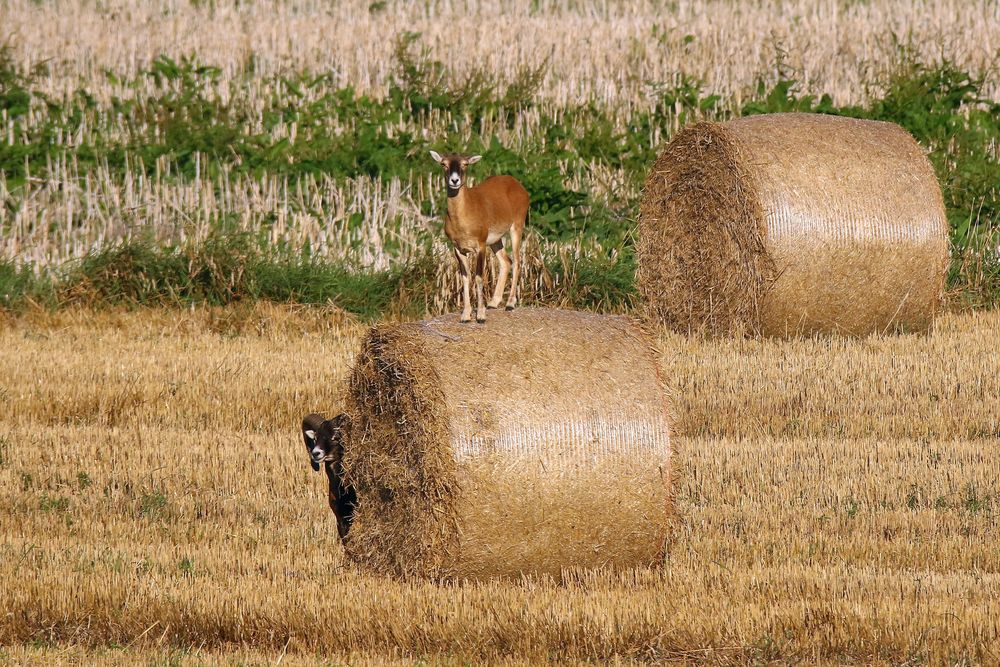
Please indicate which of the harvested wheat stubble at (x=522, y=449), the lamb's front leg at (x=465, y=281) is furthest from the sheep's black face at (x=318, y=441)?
the lamb's front leg at (x=465, y=281)

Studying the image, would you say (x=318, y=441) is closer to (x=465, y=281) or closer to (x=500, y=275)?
(x=465, y=281)

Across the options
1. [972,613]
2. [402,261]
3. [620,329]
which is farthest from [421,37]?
[972,613]

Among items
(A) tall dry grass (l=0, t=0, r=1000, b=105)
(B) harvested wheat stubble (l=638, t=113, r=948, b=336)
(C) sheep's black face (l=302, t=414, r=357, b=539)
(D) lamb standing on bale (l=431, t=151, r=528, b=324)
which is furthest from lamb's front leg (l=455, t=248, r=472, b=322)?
(A) tall dry grass (l=0, t=0, r=1000, b=105)

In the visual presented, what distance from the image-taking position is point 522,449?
8320 mm

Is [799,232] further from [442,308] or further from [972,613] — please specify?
[972,613]

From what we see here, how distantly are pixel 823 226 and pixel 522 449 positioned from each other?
Result: 6503 mm

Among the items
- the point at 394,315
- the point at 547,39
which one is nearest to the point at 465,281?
the point at 394,315

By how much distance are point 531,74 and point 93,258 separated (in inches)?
331

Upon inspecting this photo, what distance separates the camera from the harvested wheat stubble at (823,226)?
1412 centimetres

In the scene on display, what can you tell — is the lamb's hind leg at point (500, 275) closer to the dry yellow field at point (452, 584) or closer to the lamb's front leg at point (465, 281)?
the lamb's front leg at point (465, 281)

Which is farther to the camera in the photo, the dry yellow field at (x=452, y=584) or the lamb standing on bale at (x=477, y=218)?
the lamb standing on bale at (x=477, y=218)

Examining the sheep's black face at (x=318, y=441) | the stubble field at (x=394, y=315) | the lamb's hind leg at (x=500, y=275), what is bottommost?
the stubble field at (x=394, y=315)

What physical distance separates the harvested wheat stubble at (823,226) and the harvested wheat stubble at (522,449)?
18.3ft

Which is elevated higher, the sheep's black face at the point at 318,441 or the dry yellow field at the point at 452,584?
the sheep's black face at the point at 318,441
